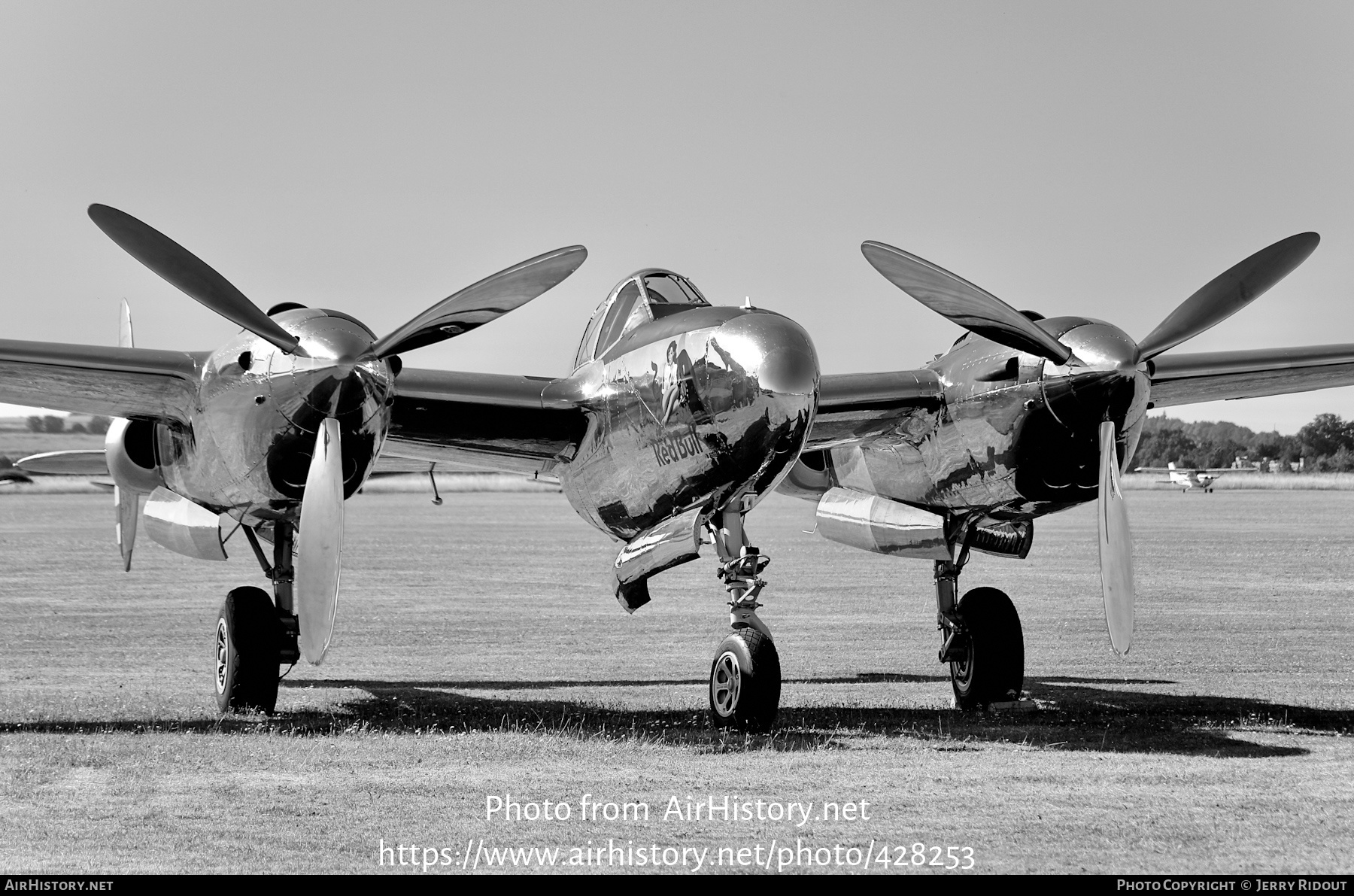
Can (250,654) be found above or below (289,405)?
below

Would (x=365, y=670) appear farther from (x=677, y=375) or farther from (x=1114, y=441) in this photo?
(x=1114, y=441)

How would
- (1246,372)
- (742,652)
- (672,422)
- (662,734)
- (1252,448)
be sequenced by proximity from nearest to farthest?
(742,652), (672,422), (662,734), (1246,372), (1252,448)

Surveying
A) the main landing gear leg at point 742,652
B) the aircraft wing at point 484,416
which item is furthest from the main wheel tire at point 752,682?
the aircraft wing at point 484,416

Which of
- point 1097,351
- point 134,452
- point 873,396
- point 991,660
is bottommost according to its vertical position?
point 991,660

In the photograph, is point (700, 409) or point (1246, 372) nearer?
point (700, 409)

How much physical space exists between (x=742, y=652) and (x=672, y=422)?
76.1 inches

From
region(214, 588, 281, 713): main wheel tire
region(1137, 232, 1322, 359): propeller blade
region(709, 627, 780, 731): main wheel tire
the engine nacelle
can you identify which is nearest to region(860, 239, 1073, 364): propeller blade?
region(1137, 232, 1322, 359): propeller blade

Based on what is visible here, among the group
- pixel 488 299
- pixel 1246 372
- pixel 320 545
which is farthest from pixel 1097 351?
pixel 320 545

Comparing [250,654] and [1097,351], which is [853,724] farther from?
[250,654]

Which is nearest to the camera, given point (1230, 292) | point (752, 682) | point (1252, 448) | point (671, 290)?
point (752, 682)

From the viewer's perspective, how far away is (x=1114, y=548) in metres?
10.9

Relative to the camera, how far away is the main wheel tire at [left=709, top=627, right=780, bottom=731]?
1027 centimetres

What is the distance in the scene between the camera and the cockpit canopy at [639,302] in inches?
459

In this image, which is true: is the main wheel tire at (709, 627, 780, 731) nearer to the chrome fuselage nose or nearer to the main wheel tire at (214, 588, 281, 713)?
the chrome fuselage nose
